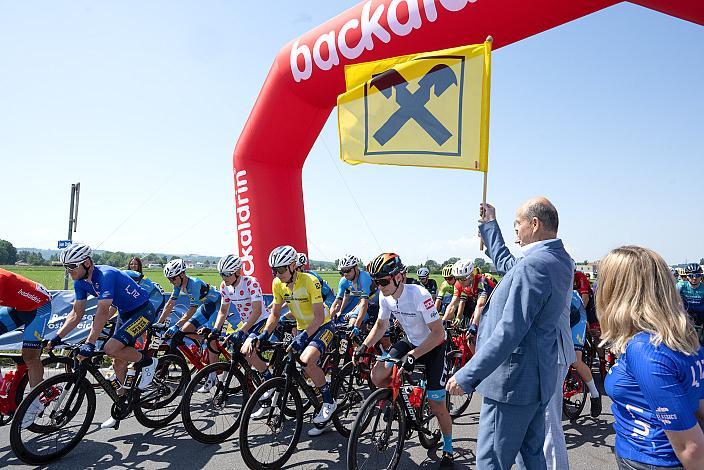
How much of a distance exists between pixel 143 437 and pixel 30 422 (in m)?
1.18

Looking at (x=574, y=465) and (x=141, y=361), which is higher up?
(x=141, y=361)

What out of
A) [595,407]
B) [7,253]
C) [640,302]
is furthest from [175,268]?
[7,253]

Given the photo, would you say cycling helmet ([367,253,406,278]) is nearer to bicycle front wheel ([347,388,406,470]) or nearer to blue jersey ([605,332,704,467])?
bicycle front wheel ([347,388,406,470])

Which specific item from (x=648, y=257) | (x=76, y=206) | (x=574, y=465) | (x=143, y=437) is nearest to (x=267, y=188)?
(x=76, y=206)

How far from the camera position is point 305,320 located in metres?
5.77

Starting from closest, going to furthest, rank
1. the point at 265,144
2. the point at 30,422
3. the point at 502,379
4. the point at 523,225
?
the point at 502,379 → the point at 523,225 → the point at 30,422 → the point at 265,144

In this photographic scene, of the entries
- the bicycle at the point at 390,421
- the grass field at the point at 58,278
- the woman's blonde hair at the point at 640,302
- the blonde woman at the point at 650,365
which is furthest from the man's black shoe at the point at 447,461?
the grass field at the point at 58,278

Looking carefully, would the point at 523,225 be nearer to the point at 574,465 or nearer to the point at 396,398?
the point at 396,398

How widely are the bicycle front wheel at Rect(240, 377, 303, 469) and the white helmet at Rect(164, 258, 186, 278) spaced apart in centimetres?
312

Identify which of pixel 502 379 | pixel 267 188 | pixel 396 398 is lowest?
pixel 396 398

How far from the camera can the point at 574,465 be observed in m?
4.46

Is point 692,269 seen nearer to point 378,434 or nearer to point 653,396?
point 378,434

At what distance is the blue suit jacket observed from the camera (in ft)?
8.41

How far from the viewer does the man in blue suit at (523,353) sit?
8.46 feet
